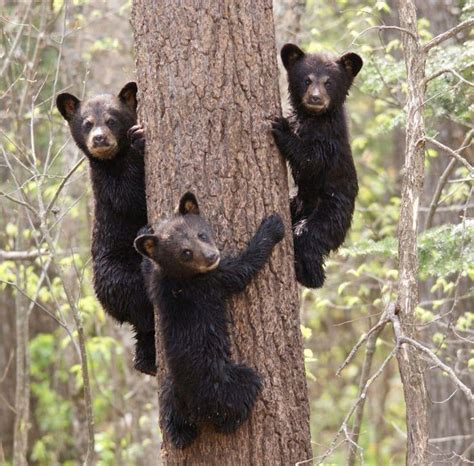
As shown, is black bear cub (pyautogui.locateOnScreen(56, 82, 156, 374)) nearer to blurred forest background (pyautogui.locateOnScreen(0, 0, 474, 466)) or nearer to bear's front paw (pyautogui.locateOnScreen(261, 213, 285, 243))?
blurred forest background (pyautogui.locateOnScreen(0, 0, 474, 466))

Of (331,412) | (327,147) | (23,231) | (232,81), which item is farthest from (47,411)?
(232,81)

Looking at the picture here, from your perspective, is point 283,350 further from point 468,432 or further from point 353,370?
point 353,370

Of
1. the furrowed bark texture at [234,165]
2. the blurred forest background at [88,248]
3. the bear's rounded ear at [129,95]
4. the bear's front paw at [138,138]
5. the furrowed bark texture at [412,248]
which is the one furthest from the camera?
the blurred forest background at [88,248]

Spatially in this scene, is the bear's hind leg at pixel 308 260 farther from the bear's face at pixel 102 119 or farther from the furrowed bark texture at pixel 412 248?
the bear's face at pixel 102 119

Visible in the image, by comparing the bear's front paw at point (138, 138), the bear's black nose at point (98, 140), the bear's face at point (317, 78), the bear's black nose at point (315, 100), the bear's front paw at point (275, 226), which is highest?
the bear's face at point (317, 78)

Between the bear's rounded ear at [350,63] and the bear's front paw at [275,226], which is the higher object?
the bear's rounded ear at [350,63]

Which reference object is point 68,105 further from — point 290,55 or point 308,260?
point 308,260

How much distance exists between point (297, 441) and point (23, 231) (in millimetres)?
5465

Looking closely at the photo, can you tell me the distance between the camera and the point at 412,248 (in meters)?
5.18

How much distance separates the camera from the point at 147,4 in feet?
17.7

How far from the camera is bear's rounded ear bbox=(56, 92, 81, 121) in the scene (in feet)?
22.7

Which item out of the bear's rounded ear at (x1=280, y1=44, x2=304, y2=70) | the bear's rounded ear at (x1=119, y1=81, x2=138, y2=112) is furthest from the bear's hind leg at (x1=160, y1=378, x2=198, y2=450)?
the bear's rounded ear at (x1=280, y1=44, x2=304, y2=70)

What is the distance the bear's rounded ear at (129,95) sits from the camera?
268 inches

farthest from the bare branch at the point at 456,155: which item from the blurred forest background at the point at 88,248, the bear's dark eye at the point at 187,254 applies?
the bear's dark eye at the point at 187,254
